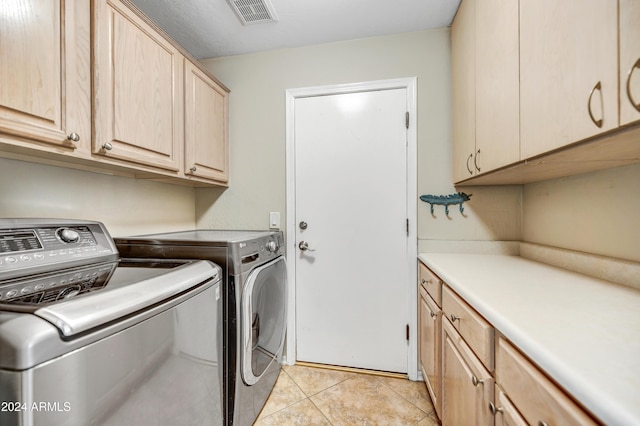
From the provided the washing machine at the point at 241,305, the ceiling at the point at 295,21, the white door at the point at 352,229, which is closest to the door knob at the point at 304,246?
the white door at the point at 352,229

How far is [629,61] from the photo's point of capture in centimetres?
59

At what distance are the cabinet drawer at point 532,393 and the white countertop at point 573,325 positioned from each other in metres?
0.03

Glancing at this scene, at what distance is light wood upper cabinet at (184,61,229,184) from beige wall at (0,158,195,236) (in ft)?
1.22

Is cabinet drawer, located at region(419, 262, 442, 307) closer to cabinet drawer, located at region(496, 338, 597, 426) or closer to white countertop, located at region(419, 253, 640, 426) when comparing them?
white countertop, located at region(419, 253, 640, 426)

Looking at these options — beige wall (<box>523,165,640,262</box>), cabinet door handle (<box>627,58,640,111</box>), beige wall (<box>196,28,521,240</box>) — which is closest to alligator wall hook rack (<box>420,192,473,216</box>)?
beige wall (<box>196,28,521,240</box>)

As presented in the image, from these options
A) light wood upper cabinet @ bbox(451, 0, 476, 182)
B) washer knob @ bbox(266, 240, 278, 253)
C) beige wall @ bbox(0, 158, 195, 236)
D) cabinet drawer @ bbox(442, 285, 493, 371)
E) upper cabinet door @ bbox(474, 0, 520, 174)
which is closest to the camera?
cabinet drawer @ bbox(442, 285, 493, 371)

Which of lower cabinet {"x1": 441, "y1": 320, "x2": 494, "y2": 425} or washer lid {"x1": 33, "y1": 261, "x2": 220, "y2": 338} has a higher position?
washer lid {"x1": 33, "y1": 261, "x2": 220, "y2": 338}

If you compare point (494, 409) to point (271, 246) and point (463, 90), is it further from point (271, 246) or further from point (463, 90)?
point (463, 90)

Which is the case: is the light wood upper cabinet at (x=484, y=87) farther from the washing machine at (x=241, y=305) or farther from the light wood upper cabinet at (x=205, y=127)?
the light wood upper cabinet at (x=205, y=127)

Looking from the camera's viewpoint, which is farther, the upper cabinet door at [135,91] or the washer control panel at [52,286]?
the upper cabinet door at [135,91]

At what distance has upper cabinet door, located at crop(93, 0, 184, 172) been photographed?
44.3 inches

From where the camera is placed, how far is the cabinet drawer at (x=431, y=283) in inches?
53.2

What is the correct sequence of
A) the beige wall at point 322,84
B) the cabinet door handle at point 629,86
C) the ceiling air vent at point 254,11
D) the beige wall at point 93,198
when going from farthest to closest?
1. the beige wall at point 322,84
2. the ceiling air vent at point 254,11
3. the beige wall at point 93,198
4. the cabinet door handle at point 629,86

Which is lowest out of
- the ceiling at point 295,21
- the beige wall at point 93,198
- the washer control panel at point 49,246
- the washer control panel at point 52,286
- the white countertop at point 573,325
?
the white countertop at point 573,325
